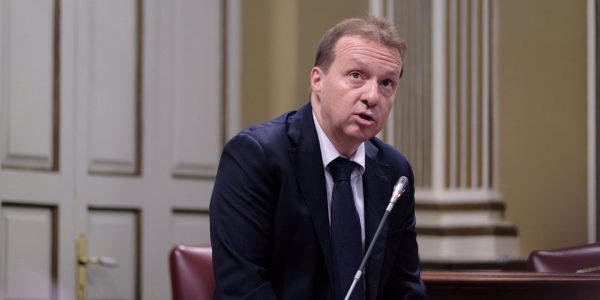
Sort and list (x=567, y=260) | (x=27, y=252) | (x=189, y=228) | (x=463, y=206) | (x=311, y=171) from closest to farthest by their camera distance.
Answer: (x=311, y=171) < (x=567, y=260) < (x=27, y=252) < (x=463, y=206) < (x=189, y=228)

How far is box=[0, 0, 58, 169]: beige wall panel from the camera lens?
13.7ft

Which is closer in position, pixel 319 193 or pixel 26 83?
pixel 319 193

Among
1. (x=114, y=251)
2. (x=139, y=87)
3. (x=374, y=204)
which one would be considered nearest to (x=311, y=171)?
(x=374, y=204)

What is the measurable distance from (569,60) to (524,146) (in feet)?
1.44

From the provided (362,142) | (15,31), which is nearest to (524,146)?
(15,31)

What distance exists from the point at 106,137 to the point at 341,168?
97.3 inches

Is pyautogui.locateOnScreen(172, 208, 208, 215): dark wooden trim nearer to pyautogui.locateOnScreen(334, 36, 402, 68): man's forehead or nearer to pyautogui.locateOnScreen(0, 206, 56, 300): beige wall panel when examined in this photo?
pyautogui.locateOnScreen(0, 206, 56, 300): beige wall panel

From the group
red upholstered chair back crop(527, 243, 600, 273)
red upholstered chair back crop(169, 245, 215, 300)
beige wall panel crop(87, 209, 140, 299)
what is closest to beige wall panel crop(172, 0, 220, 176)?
beige wall panel crop(87, 209, 140, 299)

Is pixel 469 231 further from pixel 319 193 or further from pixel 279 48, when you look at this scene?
pixel 319 193

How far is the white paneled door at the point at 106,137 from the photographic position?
4230 millimetres

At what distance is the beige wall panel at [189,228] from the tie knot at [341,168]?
8.88 ft

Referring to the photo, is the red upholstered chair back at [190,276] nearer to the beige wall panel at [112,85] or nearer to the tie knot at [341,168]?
the tie knot at [341,168]

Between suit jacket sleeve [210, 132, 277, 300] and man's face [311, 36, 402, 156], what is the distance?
0.61 ft

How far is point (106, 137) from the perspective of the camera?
15.3 feet
